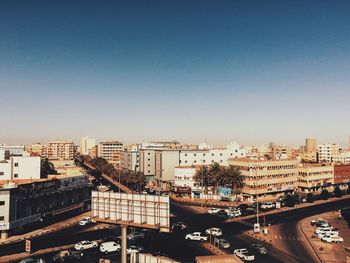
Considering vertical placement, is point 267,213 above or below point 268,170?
below

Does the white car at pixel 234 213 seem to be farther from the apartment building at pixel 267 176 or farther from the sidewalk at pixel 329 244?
the apartment building at pixel 267 176

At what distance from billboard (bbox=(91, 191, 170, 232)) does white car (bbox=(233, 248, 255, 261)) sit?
2201 centimetres

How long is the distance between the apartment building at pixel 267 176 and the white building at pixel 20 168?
6426cm

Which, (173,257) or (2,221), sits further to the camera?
(2,221)

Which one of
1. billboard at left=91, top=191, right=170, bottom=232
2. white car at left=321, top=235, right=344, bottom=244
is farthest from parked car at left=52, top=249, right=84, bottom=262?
white car at left=321, top=235, right=344, bottom=244

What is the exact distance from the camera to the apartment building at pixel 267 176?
115 m

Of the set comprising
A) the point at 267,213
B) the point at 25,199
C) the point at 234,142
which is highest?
the point at 234,142

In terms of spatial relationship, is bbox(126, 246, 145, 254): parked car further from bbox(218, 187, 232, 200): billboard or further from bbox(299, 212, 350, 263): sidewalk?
bbox(218, 187, 232, 200): billboard

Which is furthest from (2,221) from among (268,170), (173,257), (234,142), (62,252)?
(234,142)

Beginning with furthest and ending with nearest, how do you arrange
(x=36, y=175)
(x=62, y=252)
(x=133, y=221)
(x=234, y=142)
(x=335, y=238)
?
1. (x=234, y=142)
2. (x=36, y=175)
3. (x=335, y=238)
4. (x=62, y=252)
5. (x=133, y=221)

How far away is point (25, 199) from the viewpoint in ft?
238

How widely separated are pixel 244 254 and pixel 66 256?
27132mm

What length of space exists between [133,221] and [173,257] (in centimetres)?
1768

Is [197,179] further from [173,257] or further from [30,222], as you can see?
[173,257]
